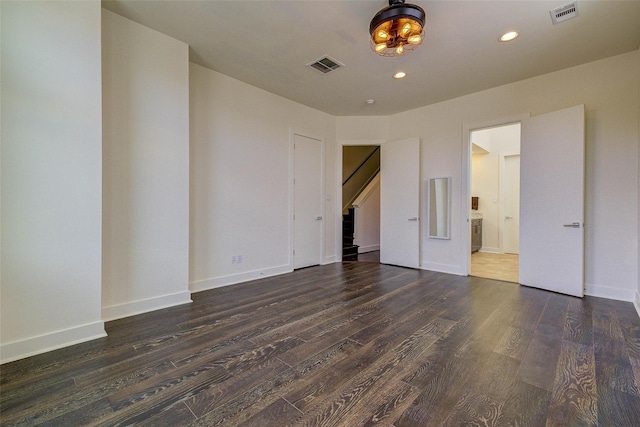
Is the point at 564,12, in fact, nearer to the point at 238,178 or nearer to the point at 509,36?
the point at 509,36

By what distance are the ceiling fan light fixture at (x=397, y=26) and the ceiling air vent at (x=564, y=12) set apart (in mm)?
1279

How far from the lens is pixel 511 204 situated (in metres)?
6.62

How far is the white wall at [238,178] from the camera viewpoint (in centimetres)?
336

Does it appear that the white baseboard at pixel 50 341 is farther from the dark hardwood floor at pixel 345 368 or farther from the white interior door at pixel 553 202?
the white interior door at pixel 553 202

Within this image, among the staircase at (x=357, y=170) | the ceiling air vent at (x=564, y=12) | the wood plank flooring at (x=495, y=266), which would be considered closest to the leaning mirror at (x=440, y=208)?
the wood plank flooring at (x=495, y=266)

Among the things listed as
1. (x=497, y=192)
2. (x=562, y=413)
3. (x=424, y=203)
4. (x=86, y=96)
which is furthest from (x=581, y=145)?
(x=86, y=96)

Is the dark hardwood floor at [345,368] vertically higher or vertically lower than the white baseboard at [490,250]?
lower

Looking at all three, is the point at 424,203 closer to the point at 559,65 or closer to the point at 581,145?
the point at 581,145

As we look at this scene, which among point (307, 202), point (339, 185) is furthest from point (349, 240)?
point (307, 202)

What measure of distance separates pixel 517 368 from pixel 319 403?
1361 mm

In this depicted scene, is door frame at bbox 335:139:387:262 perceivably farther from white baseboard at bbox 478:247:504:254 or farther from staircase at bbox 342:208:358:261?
white baseboard at bbox 478:247:504:254

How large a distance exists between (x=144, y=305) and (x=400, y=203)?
4.12 meters

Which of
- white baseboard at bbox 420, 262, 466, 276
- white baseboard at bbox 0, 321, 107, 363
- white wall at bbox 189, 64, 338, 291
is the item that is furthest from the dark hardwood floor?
white baseboard at bbox 420, 262, 466, 276

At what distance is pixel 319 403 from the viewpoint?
1.43m
